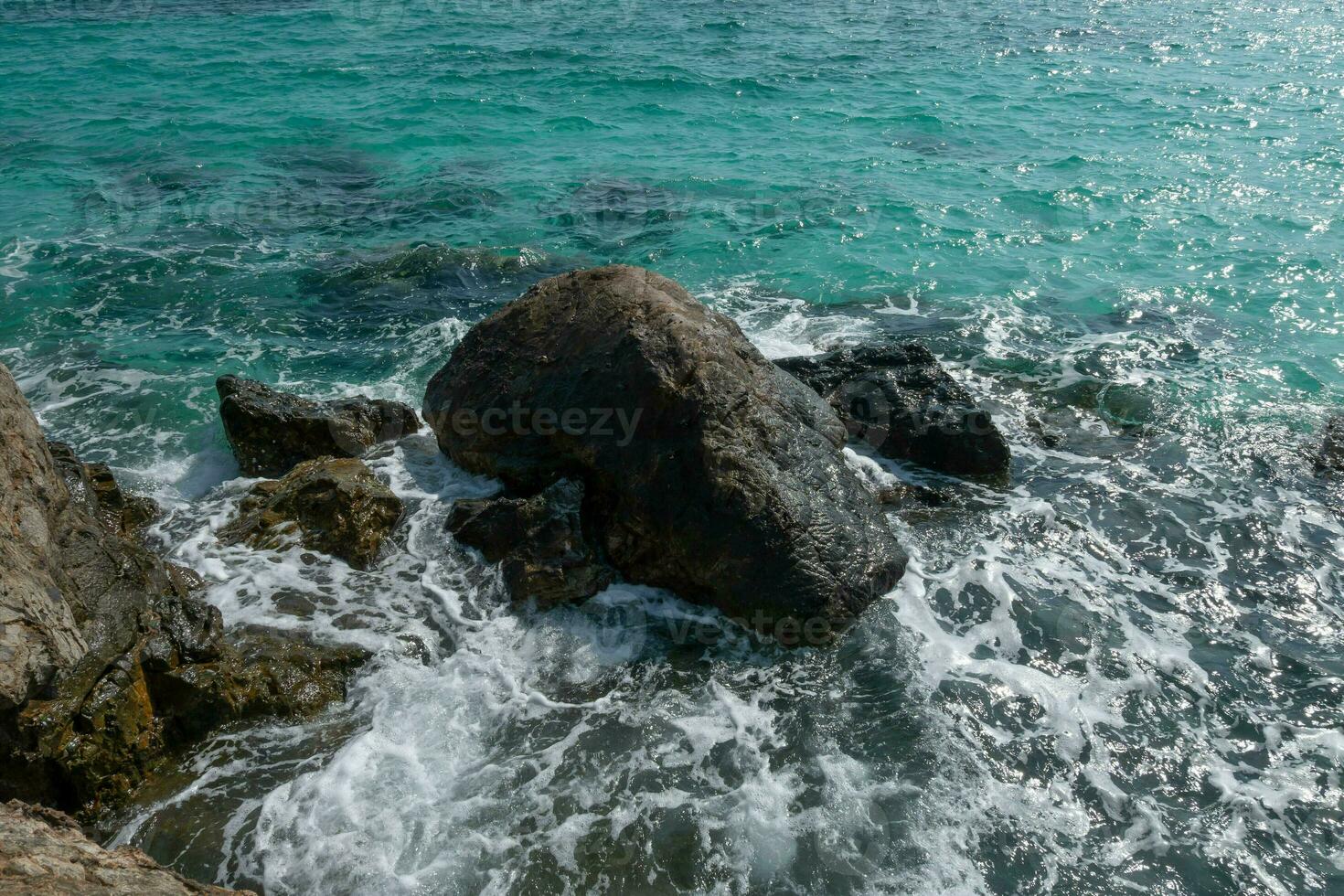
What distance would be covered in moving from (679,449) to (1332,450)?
657 centimetres

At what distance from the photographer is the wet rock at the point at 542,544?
22.0 ft

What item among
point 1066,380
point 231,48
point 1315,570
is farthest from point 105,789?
point 231,48

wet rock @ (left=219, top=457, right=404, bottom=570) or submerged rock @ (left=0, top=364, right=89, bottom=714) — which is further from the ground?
submerged rock @ (left=0, top=364, right=89, bottom=714)

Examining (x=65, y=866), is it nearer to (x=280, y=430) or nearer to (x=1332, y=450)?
(x=280, y=430)

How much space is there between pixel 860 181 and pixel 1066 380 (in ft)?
23.7

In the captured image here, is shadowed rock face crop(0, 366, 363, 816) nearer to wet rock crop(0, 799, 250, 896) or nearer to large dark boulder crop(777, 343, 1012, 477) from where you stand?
wet rock crop(0, 799, 250, 896)

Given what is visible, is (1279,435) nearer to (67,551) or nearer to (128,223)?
(67,551)

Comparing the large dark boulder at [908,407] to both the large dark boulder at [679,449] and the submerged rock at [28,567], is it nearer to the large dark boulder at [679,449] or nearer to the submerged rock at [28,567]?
the large dark boulder at [679,449]

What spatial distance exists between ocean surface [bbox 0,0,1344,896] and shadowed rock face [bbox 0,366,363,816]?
0.29m

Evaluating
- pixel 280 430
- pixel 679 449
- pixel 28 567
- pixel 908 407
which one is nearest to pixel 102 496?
pixel 280 430

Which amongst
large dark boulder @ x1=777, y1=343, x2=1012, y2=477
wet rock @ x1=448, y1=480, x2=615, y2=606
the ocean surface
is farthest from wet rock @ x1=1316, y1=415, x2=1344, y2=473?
wet rock @ x1=448, y1=480, x2=615, y2=606

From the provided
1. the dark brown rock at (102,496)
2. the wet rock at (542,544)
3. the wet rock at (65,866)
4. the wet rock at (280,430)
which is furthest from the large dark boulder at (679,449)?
the wet rock at (65,866)

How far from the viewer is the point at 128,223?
565 inches

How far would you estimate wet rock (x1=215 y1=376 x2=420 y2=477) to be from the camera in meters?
8.24
